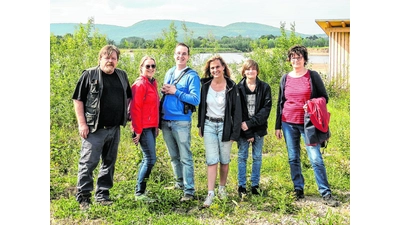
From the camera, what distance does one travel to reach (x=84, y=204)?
5.17 meters

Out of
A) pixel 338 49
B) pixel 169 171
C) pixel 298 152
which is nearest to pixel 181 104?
pixel 169 171

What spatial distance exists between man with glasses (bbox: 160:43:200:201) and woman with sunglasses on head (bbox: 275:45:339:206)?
100cm

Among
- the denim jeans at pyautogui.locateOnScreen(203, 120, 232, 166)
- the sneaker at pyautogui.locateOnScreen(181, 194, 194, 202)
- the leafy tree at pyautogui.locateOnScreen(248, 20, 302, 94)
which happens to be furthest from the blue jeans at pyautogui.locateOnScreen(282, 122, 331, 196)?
the leafy tree at pyautogui.locateOnScreen(248, 20, 302, 94)

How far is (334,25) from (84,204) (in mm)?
5173

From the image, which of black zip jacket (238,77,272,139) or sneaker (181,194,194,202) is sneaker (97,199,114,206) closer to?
sneaker (181,194,194,202)

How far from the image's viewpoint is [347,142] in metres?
6.79

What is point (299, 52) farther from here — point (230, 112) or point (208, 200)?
point (208, 200)

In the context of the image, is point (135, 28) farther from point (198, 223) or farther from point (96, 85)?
point (198, 223)

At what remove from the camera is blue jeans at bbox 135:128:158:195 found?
521 centimetres

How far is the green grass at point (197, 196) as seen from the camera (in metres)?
5.02

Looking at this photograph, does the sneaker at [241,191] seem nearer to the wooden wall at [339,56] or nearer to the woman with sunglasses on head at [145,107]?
the woman with sunglasses on head at [145,107]

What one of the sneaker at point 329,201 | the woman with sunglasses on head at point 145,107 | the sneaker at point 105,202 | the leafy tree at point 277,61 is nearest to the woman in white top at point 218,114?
the woman with sunglasses on head at point 145,107

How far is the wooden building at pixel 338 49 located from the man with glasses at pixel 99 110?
4.11 metres
